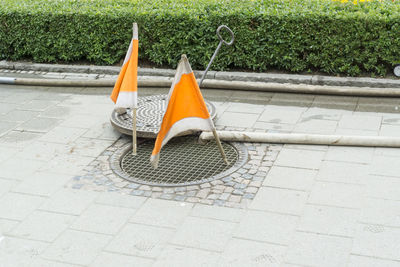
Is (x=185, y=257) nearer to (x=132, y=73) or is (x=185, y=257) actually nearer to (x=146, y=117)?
(x=132, y=73)

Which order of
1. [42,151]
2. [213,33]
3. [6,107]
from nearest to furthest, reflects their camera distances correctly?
[42,151] → [6,107] → [213,33]

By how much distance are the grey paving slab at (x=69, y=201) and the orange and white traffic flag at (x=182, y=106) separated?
1.02 metres

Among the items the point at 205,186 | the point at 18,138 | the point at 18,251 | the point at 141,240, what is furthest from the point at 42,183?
the point at 205,186

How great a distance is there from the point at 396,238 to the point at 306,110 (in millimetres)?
3725

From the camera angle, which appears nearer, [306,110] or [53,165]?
[53,165]

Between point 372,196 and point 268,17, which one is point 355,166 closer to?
point 372,196

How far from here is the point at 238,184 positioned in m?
6.43

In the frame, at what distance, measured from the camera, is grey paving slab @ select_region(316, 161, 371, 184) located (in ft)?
21.1

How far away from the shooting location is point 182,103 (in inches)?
258

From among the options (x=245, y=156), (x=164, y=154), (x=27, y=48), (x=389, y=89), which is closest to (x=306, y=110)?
(x=389, y=89)

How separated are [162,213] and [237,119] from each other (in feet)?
9.73

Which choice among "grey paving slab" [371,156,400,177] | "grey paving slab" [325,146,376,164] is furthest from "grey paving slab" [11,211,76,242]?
"grey paving slab" [371,156,400,177]

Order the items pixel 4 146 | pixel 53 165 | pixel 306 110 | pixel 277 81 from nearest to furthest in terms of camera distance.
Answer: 1. pixel 53 165
2. pixel 4 146
3. pixel 306 110
4. pixel 277 81

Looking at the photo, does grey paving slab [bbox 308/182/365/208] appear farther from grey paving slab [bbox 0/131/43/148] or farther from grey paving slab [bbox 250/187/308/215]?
grey paving slab [bbox 0/131/43/148]
